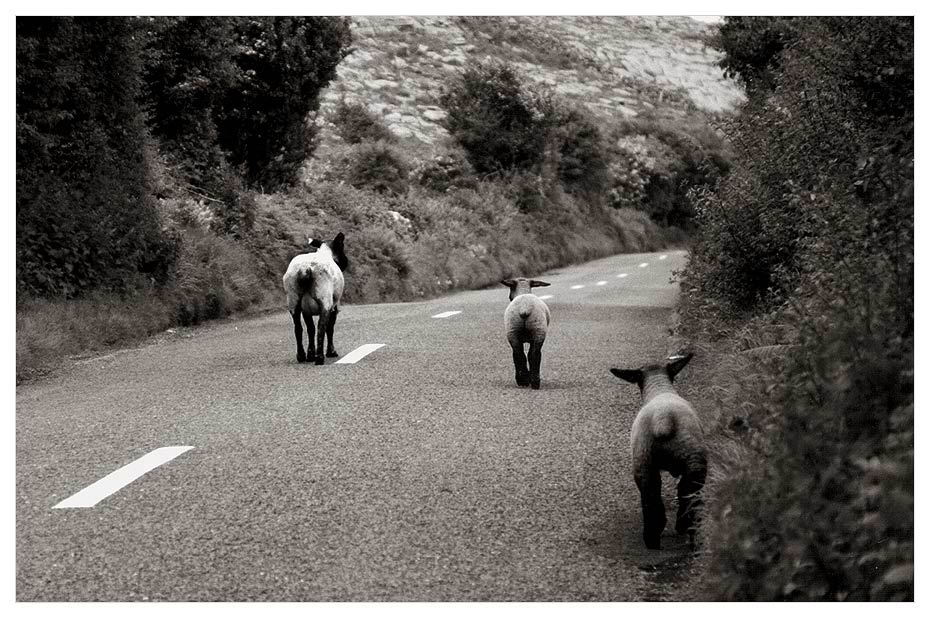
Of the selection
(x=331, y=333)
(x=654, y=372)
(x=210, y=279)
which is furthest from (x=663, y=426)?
(x=210, y=279)

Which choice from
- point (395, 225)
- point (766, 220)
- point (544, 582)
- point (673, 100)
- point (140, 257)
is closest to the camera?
point (544, 582)

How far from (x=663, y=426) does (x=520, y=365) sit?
17.2 feet

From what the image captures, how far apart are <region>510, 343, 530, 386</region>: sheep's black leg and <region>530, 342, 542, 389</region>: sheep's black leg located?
0.09 metres

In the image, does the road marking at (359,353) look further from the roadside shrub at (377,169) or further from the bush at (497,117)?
the bush at (497,117)

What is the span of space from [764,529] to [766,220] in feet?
25.7

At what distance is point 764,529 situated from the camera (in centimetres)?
523

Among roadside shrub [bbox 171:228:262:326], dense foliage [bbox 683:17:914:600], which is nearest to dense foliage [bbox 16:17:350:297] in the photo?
roadside shrub [bbox 171:228:262:326]

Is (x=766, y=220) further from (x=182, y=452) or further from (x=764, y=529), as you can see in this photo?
(x=764, y=529)

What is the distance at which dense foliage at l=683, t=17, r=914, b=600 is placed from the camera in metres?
4.71

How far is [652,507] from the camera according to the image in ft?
21.7

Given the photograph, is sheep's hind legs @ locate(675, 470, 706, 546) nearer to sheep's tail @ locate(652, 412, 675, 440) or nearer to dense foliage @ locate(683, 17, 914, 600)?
dense foliage @ locate(683, 17, 914, 600)

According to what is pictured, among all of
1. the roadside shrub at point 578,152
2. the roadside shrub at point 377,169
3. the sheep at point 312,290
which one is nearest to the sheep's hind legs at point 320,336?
the sheep at point 312,290
